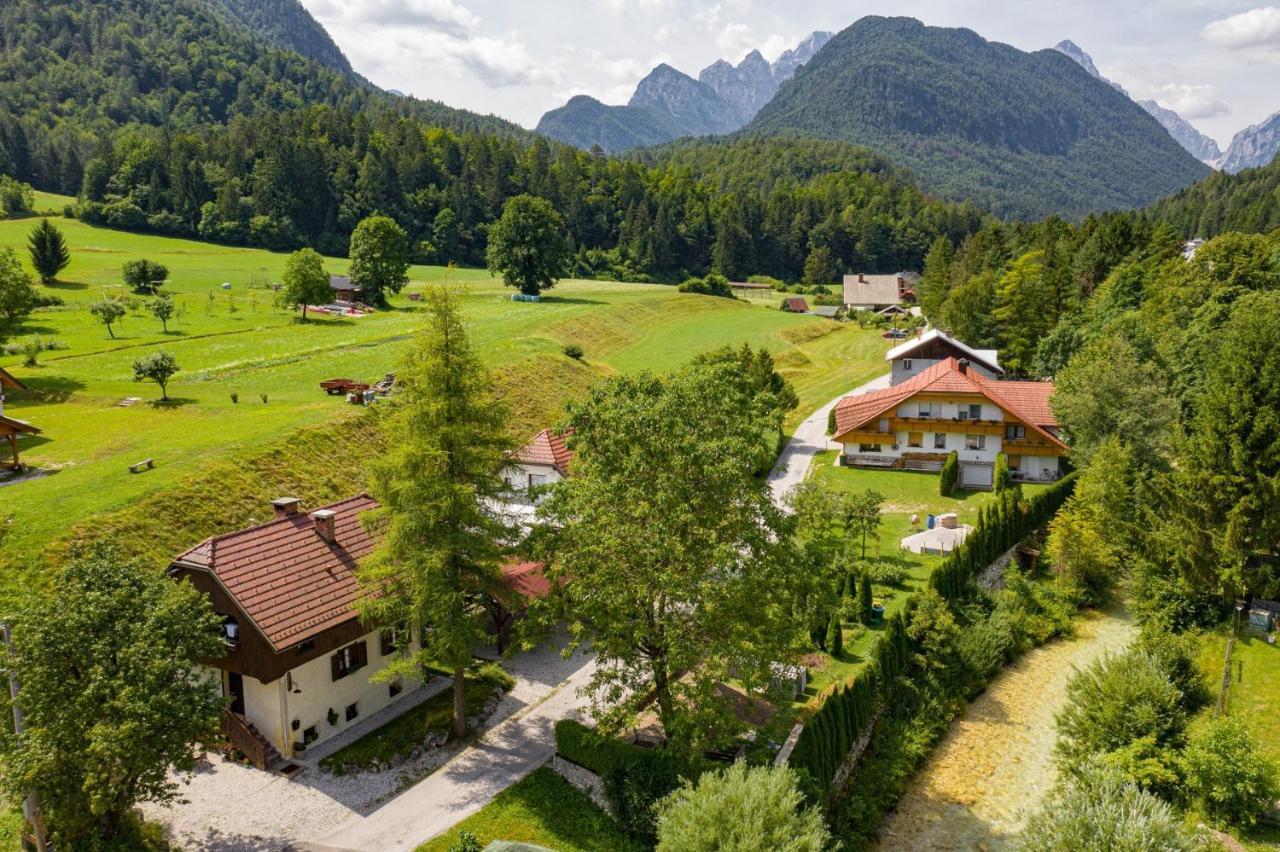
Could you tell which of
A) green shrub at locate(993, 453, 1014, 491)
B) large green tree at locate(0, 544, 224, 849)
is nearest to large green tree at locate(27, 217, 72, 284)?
large green tree at locate(0, 544, 224, 849)

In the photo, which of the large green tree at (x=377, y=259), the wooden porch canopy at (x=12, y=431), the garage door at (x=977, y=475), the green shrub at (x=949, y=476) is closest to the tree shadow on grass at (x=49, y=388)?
the wooden porch canopy at (x=12, y=431)

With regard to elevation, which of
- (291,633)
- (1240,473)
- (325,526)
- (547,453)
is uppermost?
(1240,473)

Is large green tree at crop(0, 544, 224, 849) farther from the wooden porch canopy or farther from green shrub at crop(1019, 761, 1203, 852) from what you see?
green shrub at crop(1019, 761, 1203, 852)

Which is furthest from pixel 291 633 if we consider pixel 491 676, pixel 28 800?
pixel 491 676

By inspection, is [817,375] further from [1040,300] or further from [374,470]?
[374,470]

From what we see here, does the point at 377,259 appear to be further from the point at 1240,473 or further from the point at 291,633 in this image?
the point at 1240,473

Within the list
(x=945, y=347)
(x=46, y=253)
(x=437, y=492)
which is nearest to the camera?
(x=437, y=492)

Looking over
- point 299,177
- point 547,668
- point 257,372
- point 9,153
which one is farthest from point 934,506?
point 9,153

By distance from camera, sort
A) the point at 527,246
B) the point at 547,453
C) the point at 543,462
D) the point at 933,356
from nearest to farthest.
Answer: the point at 543,462, the point at 547,453, the point at 933,356, the point at 527,246
